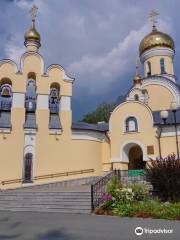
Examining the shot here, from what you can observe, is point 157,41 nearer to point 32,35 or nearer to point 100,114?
point 32,35

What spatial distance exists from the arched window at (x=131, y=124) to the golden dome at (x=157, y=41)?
10.1 meters

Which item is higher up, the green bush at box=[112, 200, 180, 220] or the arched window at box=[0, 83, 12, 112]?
the arched window at box=[0, 83, 12, 112]

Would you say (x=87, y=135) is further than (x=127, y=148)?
No

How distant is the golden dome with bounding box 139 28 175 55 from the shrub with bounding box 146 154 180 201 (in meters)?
18.9

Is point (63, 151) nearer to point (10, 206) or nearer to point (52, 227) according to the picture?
point (10, 206)

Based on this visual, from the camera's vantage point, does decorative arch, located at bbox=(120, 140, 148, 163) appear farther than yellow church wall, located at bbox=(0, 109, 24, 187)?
Yes

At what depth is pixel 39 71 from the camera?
20.7 m

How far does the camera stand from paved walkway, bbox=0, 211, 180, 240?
276 inches

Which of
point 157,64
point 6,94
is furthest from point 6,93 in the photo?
point 157,64

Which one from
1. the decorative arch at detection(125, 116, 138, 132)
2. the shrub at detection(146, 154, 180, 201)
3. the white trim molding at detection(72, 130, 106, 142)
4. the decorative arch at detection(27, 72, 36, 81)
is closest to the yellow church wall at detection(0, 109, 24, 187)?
the decorative arch at detection(27, 72, 36, 81)

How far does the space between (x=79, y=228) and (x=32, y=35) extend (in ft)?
67.1

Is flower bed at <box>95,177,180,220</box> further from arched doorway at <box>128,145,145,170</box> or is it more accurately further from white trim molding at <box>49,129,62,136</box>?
arched doorway at <box>128,145,145,170</box>

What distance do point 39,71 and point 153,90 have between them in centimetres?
1183

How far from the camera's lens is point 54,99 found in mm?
21594
